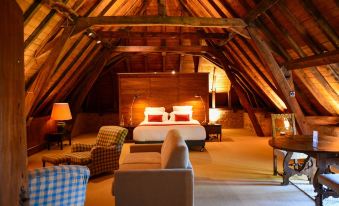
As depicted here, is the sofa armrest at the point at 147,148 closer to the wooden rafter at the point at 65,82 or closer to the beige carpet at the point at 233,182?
the beige carpet at the point at 233,182

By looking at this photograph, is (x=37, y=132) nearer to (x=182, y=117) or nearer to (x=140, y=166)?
(x=182, y=117)

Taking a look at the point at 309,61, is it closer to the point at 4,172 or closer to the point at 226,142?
the point at 226,142

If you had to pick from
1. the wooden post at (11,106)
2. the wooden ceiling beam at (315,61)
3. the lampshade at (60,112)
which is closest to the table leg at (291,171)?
the wooden ceiling beam at (315,61)

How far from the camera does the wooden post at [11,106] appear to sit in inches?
60.3

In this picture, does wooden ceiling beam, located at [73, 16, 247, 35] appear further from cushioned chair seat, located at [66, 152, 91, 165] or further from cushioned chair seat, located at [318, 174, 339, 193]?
cushioned chair seat, located at [318, 174, 339, 193]

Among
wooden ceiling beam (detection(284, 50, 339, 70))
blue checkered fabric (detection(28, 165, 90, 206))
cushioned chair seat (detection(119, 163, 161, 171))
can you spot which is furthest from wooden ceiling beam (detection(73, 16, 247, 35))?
blue checkered fabric (detection(28, 165, 90, 206))

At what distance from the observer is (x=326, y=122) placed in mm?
7320

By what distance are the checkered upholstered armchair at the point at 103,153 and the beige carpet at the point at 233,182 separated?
0.65 ft

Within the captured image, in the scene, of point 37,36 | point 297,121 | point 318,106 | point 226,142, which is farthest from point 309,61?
point 37,36

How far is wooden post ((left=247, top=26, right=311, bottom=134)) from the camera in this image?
648 centimetres

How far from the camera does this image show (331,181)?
3105 mm

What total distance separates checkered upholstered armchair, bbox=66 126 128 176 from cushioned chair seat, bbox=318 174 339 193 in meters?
3.14

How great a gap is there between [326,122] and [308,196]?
12.2 feet

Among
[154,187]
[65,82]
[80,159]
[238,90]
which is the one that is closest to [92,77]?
[65,82]
